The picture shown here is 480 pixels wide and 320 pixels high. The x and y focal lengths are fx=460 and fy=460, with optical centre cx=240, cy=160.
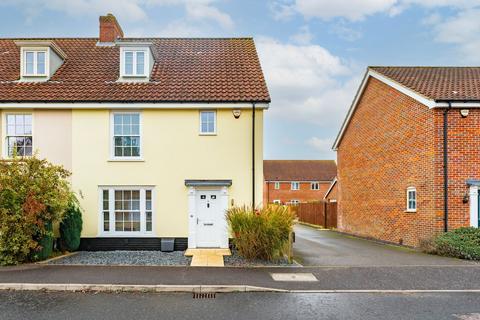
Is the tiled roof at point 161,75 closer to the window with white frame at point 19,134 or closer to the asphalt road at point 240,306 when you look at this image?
the window with white frame at point 19,134

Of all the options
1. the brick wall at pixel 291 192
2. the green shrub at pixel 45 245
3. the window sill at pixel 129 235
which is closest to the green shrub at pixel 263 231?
the window sill at pixel 129 235

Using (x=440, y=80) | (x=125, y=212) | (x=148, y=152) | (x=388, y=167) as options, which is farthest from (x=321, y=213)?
(x=125, y=212)

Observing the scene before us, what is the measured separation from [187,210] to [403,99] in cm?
997

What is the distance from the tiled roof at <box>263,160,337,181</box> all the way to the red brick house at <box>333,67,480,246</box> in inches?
1173

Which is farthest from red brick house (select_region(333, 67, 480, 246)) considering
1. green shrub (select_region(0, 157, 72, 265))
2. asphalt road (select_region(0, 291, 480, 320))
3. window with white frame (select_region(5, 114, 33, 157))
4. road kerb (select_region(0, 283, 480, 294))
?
window with white frame (select_region(5, 114, 33, 157))

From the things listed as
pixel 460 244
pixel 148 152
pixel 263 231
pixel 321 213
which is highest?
pixel 148 152

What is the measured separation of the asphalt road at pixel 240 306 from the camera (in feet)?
26.4

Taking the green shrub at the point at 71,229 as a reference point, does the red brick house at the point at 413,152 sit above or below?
above

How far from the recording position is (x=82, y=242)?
15539mm

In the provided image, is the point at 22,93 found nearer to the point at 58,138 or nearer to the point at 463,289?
the point at 58,138

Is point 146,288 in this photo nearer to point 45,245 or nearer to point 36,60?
point 45,245

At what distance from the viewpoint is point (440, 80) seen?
19297 millimetres

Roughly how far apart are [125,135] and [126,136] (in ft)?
0.16

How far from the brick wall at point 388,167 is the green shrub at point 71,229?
478 inches
